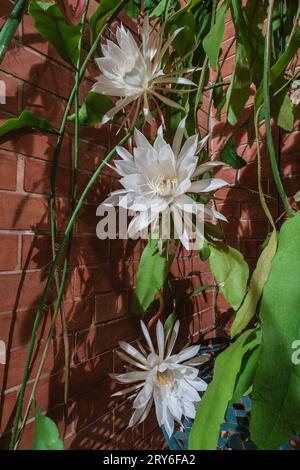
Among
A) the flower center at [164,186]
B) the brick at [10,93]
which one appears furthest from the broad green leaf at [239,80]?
the brick at [10,93]

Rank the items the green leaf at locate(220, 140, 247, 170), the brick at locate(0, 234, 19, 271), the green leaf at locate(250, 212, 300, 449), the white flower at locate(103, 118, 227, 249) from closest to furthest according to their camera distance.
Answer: the green leaf at locate(250, 212, 300, 449)
the white flower at locate(103, 118, 227, 249)
the brick at locate(0, 234, 19, 271)
the green leaf at locate(220, 140, 247, 170)

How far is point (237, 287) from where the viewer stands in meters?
0.46

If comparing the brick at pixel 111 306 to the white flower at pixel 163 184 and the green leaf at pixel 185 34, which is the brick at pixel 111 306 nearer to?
the white flower at pixel 163 184

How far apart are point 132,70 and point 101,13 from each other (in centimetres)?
11

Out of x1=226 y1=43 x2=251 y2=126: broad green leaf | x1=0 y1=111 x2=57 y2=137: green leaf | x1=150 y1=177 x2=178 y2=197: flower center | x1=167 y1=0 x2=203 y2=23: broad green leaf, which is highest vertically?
x1=167 y1=0 x2=203 y2=23: broad green leaf

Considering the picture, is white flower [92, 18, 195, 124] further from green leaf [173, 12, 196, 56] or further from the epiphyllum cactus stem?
the epiphyllum cactus stem

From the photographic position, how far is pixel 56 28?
17.6 inches

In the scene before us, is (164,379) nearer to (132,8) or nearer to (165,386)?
(165,386)

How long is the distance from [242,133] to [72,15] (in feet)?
2.29

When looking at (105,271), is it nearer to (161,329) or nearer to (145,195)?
(161,329)

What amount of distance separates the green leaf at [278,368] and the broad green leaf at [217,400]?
0.04 m

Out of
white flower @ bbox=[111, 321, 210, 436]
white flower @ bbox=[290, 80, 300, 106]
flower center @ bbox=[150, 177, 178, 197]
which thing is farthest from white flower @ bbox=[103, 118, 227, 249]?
white flower @ bbox=[290, 80, 300, 106]

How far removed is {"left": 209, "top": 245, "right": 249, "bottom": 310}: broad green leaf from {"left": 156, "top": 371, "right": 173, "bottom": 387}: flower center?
0.17m

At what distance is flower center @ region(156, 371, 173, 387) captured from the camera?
499 millimetres
